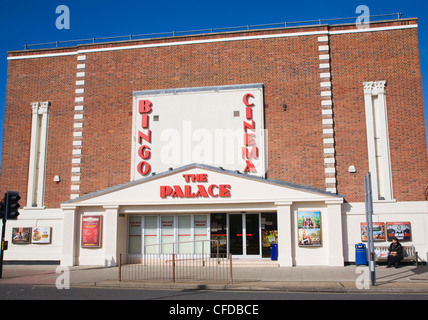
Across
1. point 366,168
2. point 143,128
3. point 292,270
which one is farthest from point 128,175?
point 366,168

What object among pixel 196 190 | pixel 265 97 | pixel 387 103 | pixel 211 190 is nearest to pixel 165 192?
pixel 196 190

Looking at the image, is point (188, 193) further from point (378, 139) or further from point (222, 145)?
point (378, 139)

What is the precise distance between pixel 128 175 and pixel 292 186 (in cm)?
853

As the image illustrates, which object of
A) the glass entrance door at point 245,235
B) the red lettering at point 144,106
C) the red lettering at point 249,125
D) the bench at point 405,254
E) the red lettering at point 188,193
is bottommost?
the bench at point 405,254

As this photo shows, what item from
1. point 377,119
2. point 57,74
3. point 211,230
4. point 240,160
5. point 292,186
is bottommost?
point 211,230

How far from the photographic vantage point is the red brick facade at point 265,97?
20672 mm

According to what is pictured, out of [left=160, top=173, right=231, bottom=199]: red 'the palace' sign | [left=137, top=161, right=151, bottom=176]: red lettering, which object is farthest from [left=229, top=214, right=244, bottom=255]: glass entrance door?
[left=137, top=161, right=151, bottom=176]: red lettering

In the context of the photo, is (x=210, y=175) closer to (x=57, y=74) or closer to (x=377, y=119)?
(x=377, y=119)

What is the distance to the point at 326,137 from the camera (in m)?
21.0

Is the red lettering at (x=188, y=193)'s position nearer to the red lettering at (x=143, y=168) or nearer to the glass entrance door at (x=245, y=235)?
the glass entrance door at (x=245, y=235)

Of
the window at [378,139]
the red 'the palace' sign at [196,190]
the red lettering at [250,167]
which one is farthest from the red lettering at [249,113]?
the window at [378,139]
